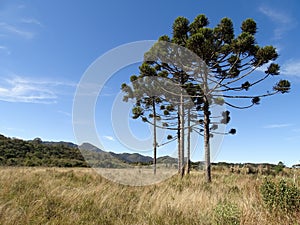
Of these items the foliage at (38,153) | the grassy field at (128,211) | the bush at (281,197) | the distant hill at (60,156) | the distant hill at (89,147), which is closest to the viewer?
the grassy field at (128,211)

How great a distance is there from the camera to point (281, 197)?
14.8 ft

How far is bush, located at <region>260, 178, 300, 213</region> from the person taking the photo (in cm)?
436

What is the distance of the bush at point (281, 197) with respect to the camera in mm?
4355

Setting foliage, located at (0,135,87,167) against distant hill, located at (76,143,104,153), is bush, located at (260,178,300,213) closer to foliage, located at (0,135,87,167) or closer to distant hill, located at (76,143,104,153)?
distant hill, located at (76,143,104,153)

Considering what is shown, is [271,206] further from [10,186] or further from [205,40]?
[205,40]

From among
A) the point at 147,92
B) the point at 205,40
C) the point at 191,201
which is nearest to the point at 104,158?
the point at 147,92

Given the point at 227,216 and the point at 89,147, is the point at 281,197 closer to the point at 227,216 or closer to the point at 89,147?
the point at 227,216

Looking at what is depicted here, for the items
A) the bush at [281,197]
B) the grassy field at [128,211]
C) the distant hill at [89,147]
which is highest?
the distant hill at [89,147]

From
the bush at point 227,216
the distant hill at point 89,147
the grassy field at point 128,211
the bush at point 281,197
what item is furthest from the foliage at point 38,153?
the bush at point 227,216

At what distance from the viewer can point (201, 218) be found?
427cm

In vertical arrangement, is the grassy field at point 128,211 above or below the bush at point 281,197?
below

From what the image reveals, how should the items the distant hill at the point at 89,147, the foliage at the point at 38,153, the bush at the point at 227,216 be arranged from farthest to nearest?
the foliage at the point at 38,153, the distant hill at the point at 89,147, the bush at the point at 227,216

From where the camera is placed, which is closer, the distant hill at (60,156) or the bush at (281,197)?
the bush at (281,197)

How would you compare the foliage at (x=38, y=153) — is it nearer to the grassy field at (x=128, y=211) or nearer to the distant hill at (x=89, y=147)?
the distant hill at (x=89, y=147)
